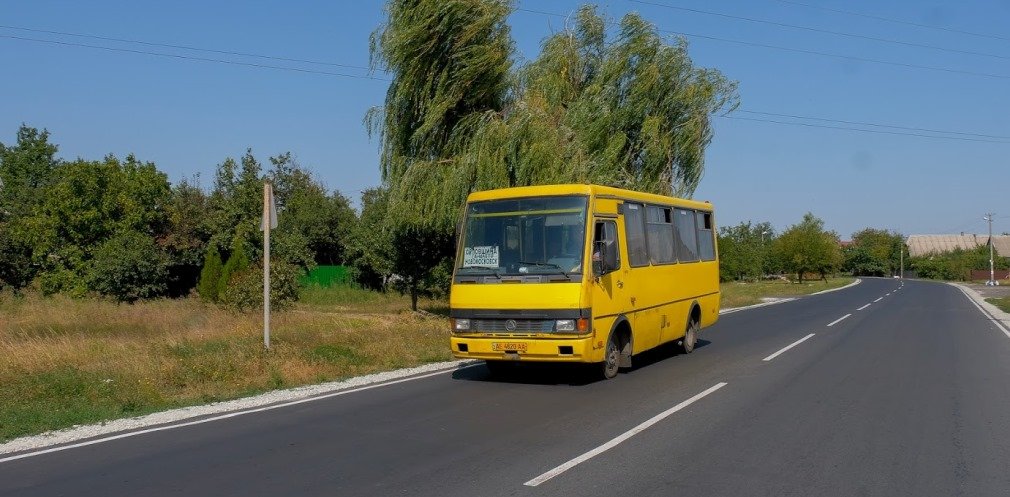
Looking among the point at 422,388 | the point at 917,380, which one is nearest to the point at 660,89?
the point at 917,380

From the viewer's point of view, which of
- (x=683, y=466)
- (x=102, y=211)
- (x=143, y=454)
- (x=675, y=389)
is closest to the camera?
(x=683, y=466)

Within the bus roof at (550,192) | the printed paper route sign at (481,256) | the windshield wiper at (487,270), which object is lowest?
the windshield wiper at (487,270)

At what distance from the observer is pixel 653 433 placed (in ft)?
29.5

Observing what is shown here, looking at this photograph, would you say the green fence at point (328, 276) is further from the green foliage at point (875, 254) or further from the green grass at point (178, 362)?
the green foliage at point (875, 254)

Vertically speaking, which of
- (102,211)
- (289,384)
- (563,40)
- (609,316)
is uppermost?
(563,40)

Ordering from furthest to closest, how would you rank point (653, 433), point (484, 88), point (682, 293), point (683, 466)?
point (484, 88) < point (682, 293) < point (653, 433) < point (683, 466)

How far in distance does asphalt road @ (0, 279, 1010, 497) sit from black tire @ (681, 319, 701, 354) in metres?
2.83

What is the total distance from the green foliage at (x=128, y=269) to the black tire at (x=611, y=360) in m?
28.9

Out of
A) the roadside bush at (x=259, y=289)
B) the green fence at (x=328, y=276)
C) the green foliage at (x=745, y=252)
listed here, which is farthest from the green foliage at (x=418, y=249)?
the green foliage at (x=745, y=252)

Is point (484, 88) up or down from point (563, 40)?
down

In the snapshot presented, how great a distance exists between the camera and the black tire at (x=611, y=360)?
13107 millimetres

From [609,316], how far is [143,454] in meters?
6.91

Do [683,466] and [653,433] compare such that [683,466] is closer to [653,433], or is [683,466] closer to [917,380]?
[653,433]

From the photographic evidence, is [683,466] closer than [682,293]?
Yes
